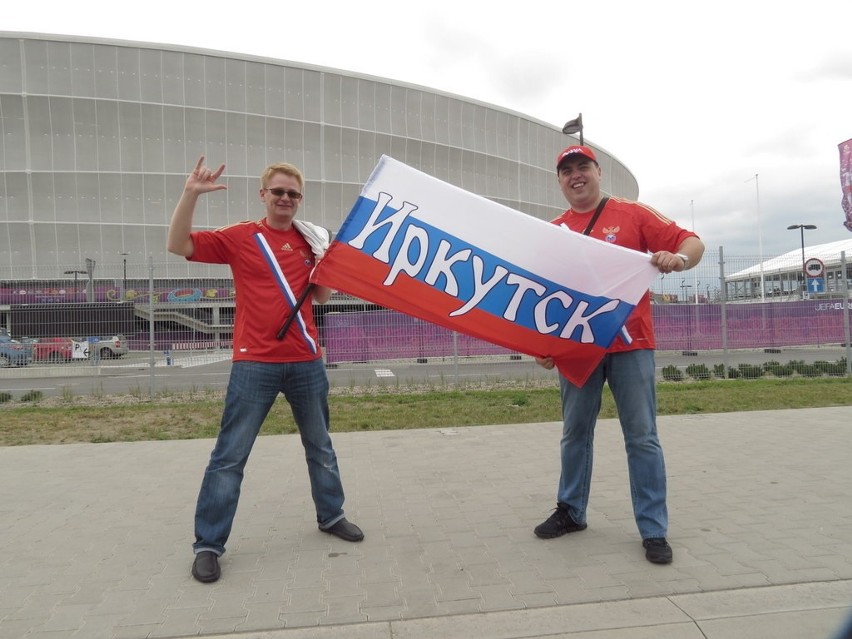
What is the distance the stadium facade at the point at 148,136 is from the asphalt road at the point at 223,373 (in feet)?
69.9

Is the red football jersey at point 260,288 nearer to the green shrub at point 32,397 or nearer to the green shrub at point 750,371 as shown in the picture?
the green shrub at point 32,397

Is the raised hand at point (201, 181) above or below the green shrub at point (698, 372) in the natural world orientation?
above

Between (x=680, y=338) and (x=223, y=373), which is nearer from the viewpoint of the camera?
(x=680, y=338)

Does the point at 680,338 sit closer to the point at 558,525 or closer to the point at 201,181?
the point at 558,525

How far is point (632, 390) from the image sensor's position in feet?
11.2

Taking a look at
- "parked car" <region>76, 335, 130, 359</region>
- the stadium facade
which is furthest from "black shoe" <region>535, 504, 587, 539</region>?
the stadium facade

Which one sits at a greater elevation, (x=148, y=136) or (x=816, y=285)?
(x=148, y=136)

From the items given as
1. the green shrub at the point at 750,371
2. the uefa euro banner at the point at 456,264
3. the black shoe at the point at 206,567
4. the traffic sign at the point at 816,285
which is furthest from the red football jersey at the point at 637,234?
the traffic sign at the point at 816,285

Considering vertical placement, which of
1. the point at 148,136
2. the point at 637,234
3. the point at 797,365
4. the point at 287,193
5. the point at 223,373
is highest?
the point at 148,136

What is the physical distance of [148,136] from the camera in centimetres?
4034

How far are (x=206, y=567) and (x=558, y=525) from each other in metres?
2.04

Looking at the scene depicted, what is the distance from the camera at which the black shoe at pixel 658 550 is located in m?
3.21

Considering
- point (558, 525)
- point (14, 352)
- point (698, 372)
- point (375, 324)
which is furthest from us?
point (375, 324)

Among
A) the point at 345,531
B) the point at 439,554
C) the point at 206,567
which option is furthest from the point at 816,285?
the point at 206,567
